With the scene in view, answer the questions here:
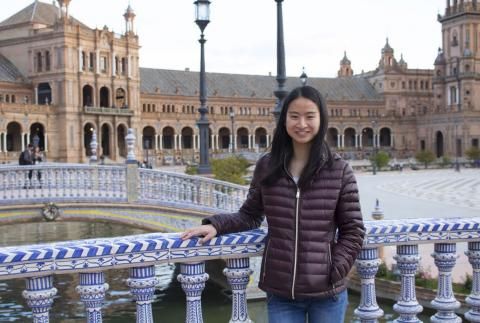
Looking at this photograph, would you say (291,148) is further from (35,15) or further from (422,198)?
(35,15)

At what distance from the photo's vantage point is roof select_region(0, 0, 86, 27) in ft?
217

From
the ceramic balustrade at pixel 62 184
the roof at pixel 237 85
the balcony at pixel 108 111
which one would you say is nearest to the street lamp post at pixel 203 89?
the ceramic balustrade at pixel 62 184

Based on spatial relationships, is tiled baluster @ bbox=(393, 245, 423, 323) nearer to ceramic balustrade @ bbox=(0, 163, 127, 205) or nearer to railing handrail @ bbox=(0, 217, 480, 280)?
railing handrail @ bbox=(0, 217, 480, 280)

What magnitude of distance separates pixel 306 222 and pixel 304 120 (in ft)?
1.96

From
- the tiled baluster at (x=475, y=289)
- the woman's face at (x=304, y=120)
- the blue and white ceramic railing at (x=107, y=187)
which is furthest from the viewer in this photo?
the blue and white ceramic railing at (x=107, y=187)

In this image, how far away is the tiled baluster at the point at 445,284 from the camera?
13.9 ft

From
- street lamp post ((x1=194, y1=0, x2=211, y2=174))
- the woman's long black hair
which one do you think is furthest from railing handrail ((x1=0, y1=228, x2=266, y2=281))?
street lamp post ((x1=194, y1=0, x2=211, y2=174))

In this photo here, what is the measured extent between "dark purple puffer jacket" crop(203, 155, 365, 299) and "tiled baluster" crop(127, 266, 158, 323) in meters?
0.62

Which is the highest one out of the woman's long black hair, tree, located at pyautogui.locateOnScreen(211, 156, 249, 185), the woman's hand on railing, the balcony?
the balcony

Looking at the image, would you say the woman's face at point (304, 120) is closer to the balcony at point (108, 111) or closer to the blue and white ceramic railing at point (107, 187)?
the blue and white ceramic railing at point (107, 187)

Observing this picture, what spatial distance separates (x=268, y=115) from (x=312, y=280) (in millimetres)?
81500

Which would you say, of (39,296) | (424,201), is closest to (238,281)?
(39,296)

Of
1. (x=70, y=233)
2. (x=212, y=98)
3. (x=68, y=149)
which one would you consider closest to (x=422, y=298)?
(x=70, y=233)

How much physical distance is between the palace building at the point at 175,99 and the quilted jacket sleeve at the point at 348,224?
4066cm
